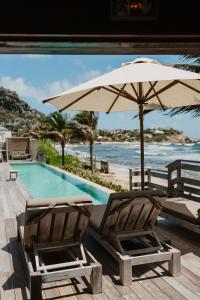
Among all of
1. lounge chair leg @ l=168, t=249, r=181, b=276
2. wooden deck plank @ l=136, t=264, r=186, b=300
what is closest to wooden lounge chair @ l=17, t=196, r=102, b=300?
wooden deck plank @ l=136, t=264, r=186, b=300

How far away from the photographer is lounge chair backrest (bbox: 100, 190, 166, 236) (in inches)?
143

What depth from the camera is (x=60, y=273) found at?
10.6 ft

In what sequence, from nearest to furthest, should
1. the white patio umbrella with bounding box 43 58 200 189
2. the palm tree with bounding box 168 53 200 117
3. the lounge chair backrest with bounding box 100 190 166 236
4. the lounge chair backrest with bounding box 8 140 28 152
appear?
1. the lounge chair backrest with bounding box 100 190 166 236
2. the white patio umbrella with bounding box 43 58 200 189
3. the palm tree with bounding box 168 53 200 117
4. the lounge chair backrest with bounding box 8 140 28 152

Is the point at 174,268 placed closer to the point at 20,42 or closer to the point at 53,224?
the point at 53,224

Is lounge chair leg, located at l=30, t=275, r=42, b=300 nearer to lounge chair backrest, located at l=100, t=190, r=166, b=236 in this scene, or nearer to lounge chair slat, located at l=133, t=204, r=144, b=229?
lounge chair backrest, located at l=100, t=190, r=166, b=236

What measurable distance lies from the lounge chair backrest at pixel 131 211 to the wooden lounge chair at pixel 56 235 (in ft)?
0.96

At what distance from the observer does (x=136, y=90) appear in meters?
5.86

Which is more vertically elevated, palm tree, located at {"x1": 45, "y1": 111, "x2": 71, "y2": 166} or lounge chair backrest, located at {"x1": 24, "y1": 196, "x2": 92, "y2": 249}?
palm tree, located at {"x1": 45, "y1": 111, "x2": 71, "y2": 166}

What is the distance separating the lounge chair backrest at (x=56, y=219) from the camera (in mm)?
3287

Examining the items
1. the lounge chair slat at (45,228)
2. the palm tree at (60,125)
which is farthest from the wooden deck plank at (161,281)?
the palm tree at (60,125)

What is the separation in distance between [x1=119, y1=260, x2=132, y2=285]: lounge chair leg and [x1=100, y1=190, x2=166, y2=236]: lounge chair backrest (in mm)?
481

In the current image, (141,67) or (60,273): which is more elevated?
(141,67)
